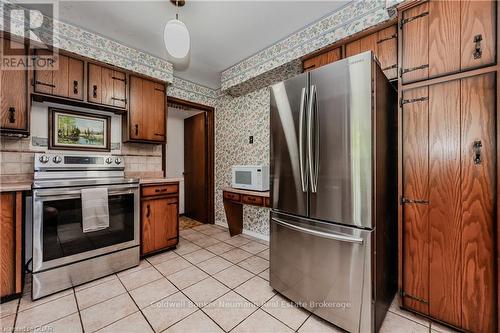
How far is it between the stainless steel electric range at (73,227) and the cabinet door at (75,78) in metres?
0.70

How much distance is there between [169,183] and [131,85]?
139cm

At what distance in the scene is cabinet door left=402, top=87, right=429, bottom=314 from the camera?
1581mm

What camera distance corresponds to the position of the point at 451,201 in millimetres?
1474

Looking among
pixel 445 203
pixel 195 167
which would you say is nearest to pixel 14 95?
pixel 195 167

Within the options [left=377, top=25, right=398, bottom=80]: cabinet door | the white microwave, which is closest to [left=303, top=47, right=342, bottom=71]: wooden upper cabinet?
[left=377, top=25, right=398, bottom=80]: cabinet door

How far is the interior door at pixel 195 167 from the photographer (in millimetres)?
4250

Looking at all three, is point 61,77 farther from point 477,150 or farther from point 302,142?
point 477,150

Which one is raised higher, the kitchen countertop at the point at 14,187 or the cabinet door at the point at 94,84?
the cabinet door at the point at 94,84

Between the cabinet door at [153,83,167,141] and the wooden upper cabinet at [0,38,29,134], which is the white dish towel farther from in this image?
the cabinet door at [153,83,167,141]

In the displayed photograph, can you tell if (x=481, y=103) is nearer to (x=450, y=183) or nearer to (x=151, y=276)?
(x=450, y=183)

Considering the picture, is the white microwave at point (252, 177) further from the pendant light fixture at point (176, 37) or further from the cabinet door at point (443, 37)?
the cabinet door at point (443, 37)

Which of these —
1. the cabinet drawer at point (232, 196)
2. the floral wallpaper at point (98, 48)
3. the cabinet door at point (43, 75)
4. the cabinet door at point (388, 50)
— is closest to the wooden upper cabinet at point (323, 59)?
the cabinet door at point (388, 50)

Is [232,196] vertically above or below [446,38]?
below

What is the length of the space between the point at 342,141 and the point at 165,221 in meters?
2.37
